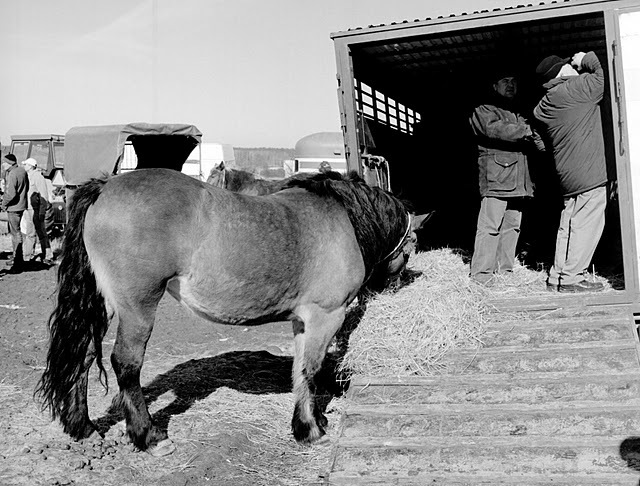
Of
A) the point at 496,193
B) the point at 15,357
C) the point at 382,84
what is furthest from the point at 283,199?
the point at 382,84

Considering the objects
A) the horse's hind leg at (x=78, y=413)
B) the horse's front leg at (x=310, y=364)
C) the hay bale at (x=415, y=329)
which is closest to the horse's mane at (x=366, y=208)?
the hay bale at (x=415, y=329)

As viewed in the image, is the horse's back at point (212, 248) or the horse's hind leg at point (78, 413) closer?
the horse's back at point (212, 248)

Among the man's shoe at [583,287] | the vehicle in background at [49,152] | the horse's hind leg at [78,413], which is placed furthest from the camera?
the vehicle in background at [49,152]

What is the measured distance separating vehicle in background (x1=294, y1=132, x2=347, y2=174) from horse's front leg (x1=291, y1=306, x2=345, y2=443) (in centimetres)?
1924

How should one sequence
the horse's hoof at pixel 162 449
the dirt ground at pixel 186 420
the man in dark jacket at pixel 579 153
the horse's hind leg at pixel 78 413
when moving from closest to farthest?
the dirt ground at pixel 186 420 < the horse's hoof at pixel 162 449 < the horse's hind leg at pixel 78 413 < the man in dark jacket at pixel 579 153

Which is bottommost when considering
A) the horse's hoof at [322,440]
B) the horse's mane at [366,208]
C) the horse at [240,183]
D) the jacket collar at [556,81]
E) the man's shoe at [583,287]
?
the horse's hoof at [322,440]

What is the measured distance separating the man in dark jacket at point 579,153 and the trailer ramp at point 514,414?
0.61 m

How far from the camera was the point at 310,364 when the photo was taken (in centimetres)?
464

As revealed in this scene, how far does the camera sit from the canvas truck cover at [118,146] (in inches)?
522

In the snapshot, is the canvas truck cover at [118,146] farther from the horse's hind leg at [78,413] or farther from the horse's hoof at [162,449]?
the horse's hoof at [162,449]

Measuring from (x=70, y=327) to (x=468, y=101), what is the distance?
25.0ft

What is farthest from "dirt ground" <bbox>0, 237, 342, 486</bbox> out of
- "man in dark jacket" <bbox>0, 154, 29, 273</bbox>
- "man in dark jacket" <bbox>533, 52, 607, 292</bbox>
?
"man in dark jacket" <bbox>0, 154, 29, 273</bbox>

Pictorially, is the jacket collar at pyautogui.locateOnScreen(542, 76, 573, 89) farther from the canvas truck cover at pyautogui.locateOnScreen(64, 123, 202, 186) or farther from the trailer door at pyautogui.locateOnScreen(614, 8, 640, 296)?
the canvas truck cover at pyautogui.locateOnScreen(64, 123, 202, 186)

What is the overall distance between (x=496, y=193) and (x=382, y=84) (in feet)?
10.2
